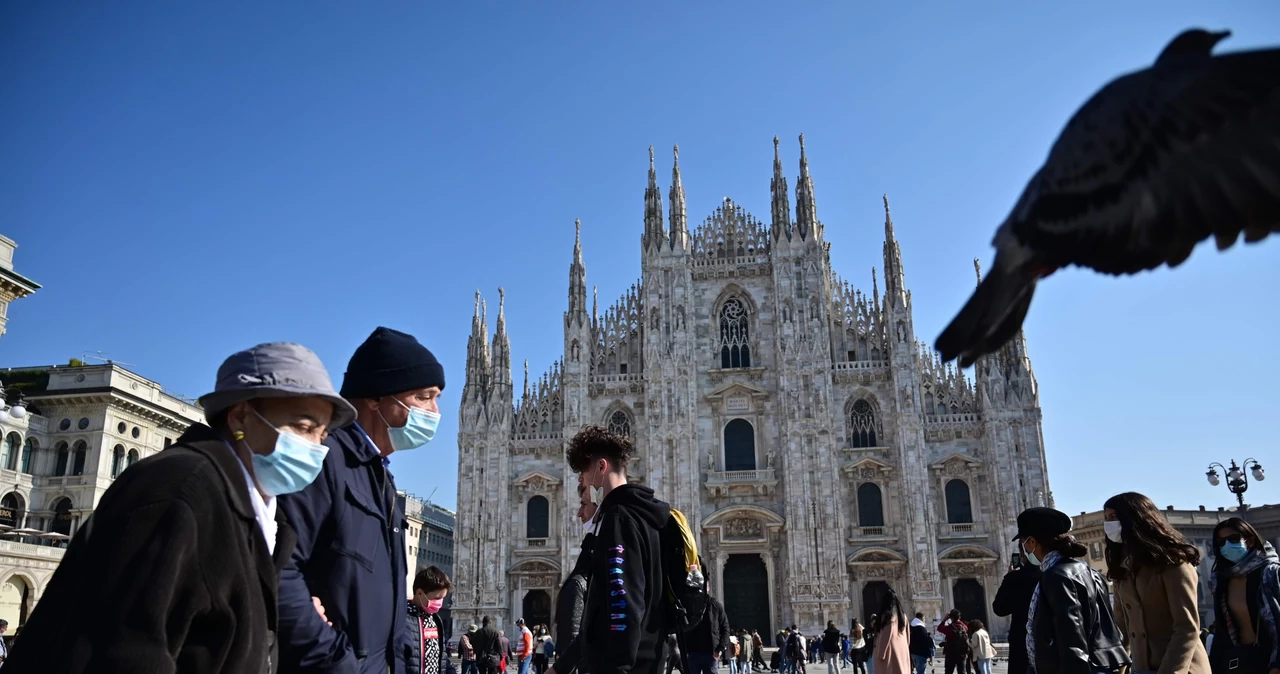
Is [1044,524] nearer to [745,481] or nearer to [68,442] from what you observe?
[745,481]

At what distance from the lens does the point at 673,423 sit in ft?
103

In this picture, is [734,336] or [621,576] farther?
[734,336]

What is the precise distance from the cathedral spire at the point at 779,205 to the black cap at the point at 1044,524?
2885cm

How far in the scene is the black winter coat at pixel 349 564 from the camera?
8.60 feet

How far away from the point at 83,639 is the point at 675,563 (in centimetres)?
292

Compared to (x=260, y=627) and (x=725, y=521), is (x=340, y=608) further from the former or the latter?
(x=725, y=521)

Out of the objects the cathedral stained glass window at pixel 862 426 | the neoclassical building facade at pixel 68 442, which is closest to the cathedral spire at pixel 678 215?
the cathedral stained glass window at pixel 862 426

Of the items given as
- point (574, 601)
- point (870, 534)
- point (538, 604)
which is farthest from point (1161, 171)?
point (538, 604)

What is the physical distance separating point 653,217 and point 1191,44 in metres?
33.1

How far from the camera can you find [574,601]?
4434mm

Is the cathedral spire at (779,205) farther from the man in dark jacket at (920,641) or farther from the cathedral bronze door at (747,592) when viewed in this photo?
the man in dark jacket at (920,641)

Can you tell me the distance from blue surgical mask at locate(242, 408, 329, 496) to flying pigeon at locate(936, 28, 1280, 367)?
1.65 m

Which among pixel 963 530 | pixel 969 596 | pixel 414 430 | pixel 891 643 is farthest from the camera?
pixel 963 530

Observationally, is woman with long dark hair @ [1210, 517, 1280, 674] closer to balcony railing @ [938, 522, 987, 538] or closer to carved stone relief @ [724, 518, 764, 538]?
balcony railing @ [938, 522, 987, 538]
